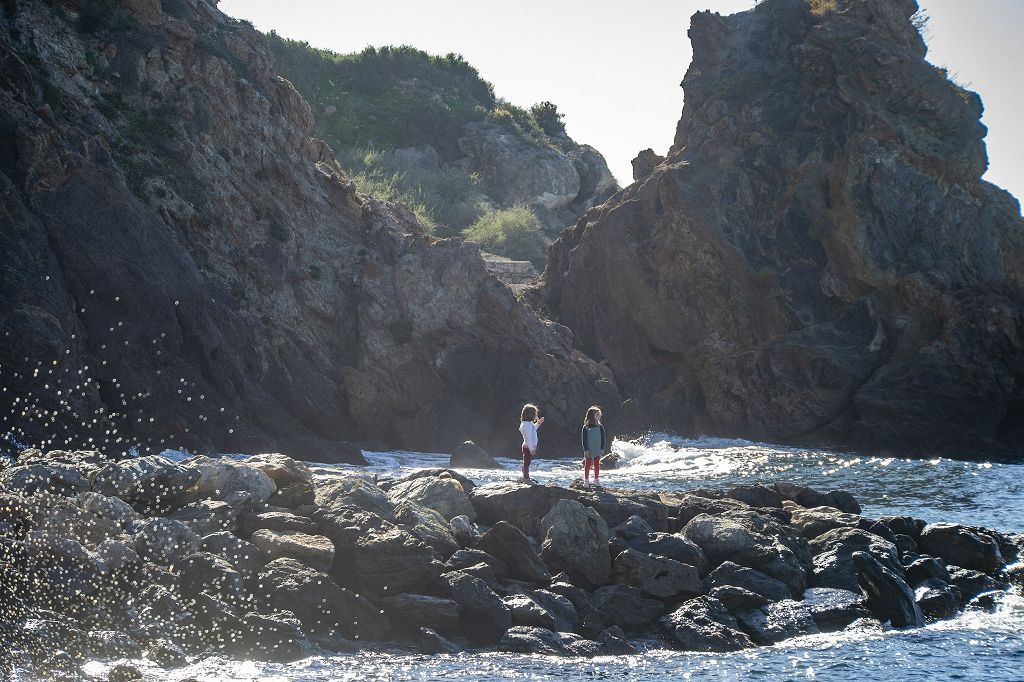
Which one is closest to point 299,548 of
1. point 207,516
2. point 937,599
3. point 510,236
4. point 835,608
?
point 207,516

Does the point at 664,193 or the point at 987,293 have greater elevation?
the point at 664,193

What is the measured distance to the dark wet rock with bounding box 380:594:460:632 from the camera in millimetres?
10812

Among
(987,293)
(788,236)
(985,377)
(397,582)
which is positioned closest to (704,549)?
(397,582)

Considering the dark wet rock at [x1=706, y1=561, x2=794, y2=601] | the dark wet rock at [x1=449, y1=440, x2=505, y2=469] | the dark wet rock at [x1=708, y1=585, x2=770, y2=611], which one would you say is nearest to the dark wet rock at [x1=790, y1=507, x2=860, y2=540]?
the dark wet rock at [x1=706, y1=561, x2=794, y2=601]

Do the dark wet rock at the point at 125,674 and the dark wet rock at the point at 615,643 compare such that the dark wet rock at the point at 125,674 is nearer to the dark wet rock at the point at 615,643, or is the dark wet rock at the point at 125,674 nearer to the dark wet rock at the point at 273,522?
the dark wet rock at the point at 273,522

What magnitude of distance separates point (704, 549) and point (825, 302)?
85.5 ft

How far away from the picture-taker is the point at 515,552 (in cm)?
1246

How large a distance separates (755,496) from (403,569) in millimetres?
8764

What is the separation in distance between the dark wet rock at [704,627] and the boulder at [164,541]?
227 inches

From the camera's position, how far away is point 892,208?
119 ft

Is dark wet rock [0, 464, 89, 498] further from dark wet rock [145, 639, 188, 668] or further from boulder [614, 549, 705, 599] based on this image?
boulder [614, 549, 705, 599]

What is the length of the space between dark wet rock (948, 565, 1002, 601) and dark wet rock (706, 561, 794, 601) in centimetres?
279

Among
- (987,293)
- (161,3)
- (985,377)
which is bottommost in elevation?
(985,377)

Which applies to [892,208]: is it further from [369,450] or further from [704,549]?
[704,549]
